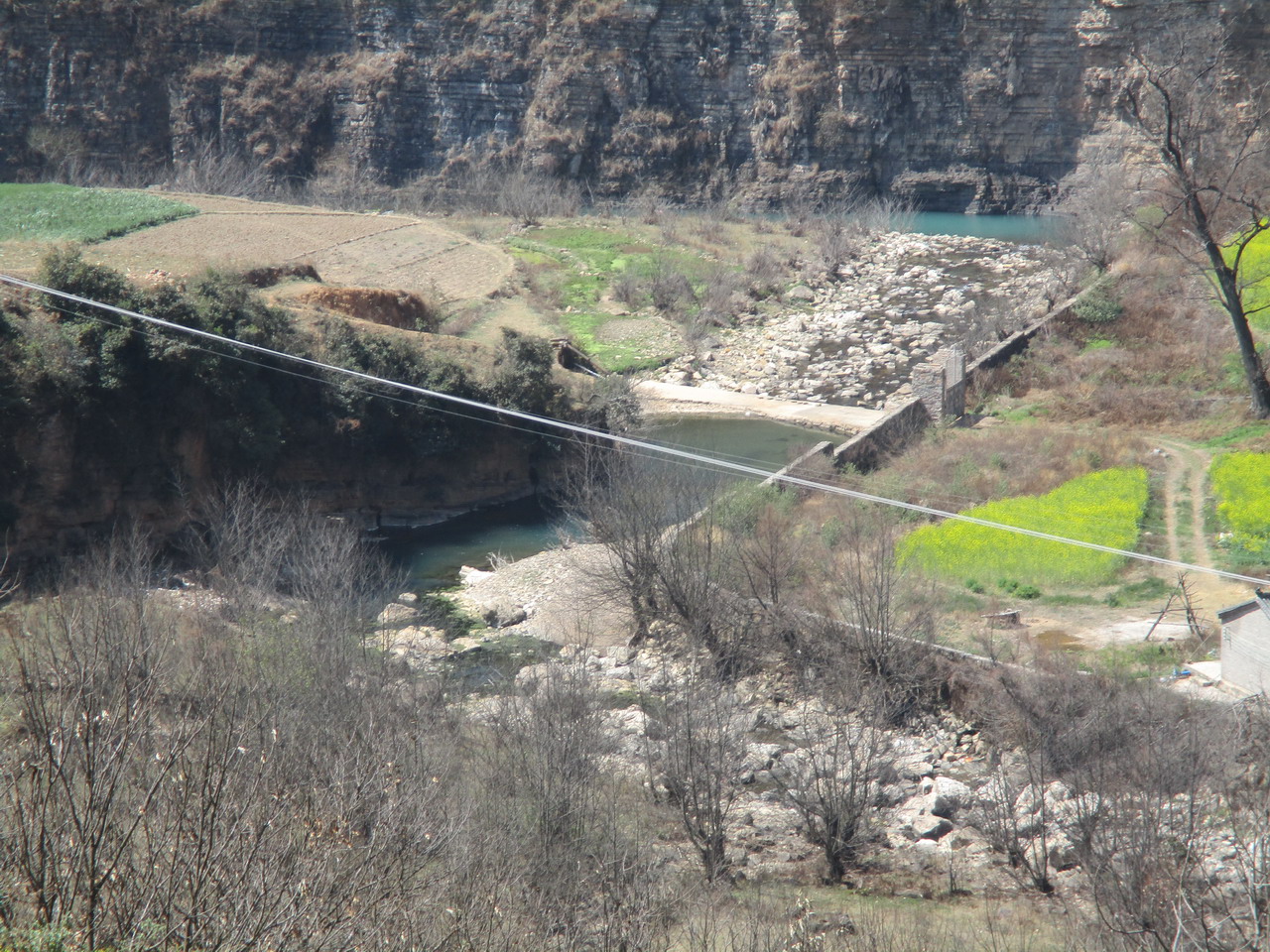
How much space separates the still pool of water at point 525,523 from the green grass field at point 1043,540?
7643 millimetres

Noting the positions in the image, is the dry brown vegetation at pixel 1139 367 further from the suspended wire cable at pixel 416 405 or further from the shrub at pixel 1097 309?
the suspended wire cable at pixel 416 405

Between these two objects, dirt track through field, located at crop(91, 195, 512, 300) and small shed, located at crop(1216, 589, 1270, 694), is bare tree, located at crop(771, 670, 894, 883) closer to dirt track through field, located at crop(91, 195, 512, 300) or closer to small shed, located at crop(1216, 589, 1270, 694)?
small shed, located at crop(1216, 589, 1270, 694)

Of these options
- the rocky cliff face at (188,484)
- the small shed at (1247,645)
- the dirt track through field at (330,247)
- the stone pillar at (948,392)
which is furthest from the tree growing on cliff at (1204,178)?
the dirt track through field at (330,247)

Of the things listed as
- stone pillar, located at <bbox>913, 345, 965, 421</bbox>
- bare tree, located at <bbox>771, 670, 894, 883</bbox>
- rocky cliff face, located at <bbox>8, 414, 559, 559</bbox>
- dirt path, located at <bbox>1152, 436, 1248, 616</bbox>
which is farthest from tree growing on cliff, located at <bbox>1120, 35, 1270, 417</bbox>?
rocky cliff face, located at <bbox>8, 414, 559, 559</bbox>

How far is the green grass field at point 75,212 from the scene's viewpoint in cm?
3863

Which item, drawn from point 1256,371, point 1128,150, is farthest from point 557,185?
point 1256,371

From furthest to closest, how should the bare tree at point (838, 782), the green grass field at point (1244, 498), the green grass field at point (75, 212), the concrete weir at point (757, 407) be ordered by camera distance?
1. the green grass field at point (75, 212)
2. the concrete weir at point (757, 407)
3. the green grass field at point (1244, 498)
4. the bare tree at point (838, 782)

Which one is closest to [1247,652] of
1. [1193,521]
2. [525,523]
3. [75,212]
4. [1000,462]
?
[1193,521]

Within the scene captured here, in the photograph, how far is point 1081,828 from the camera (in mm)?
12117

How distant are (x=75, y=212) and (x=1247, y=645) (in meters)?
41.0

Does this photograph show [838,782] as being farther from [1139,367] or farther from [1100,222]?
[1100,222]

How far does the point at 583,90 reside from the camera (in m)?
71.9

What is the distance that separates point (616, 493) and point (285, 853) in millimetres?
14449

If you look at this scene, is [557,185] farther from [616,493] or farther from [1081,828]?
[1081,828]
